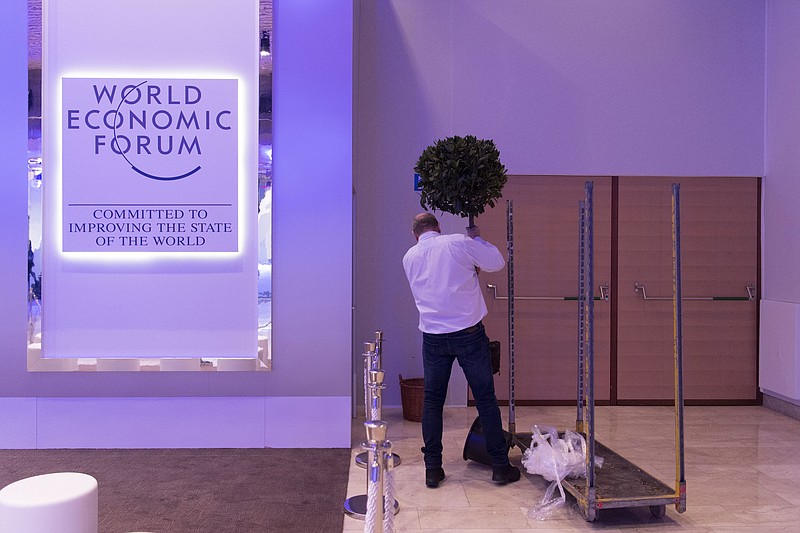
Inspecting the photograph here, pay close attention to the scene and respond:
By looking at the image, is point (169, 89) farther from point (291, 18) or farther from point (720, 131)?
point (720, 131)

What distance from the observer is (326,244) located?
17.0 ft

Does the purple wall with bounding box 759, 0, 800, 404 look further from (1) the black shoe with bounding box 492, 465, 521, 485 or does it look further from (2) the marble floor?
(1) the black shoe with bounding box 492, 465, 521, 485

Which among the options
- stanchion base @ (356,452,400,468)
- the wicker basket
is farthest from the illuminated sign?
the wicker basket

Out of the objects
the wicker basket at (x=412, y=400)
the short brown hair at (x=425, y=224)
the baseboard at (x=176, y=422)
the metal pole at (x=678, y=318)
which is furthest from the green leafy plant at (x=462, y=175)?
the wicker basket at (x=412, y=400)

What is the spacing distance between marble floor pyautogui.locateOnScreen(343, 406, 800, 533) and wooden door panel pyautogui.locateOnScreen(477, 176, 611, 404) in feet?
1.23

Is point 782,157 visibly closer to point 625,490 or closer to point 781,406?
point 781,406

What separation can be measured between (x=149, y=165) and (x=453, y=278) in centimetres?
241

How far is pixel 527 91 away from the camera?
21.8 ft

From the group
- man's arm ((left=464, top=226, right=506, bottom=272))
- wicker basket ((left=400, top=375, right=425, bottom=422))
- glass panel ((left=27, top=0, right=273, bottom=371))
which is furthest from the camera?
wicker basket ((left=400, top=375, right=425, bottom=422))

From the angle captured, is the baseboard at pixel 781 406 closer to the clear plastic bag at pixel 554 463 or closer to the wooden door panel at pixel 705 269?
the wooden door panel at pixel 705 269

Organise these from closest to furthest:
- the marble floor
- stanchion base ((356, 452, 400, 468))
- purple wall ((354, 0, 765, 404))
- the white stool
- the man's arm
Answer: the white stool < the marble floor < the man's arm < stanchion base ((356, 452, 400, 468)) < purple wall ((354, 0, 765, 404))

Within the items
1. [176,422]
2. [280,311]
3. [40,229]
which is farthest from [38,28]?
[176,422]

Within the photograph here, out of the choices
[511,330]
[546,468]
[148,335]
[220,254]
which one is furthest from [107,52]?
[546,468]

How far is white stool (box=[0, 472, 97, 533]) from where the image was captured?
2658 millimetres
